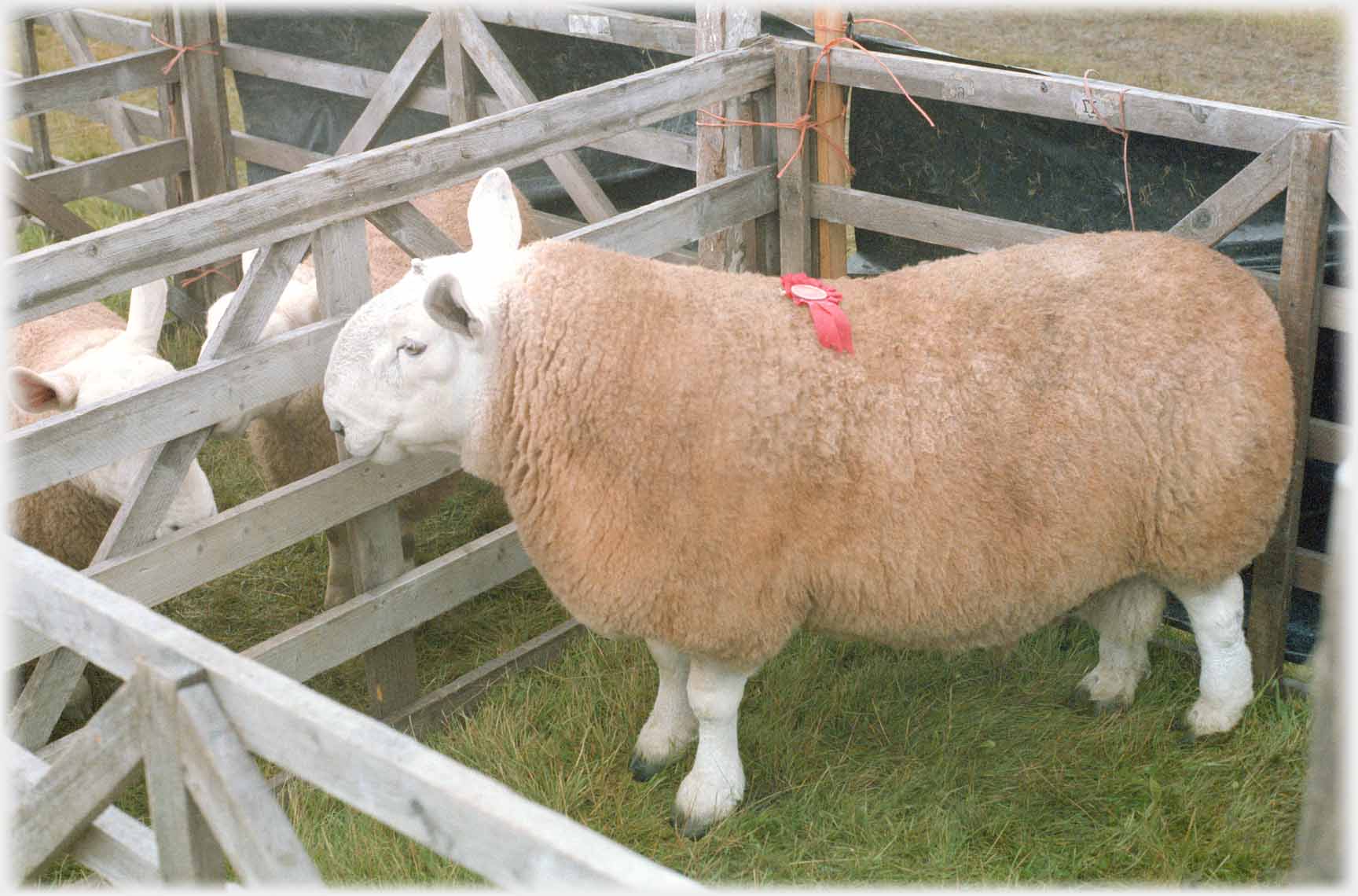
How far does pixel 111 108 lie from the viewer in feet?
23.4

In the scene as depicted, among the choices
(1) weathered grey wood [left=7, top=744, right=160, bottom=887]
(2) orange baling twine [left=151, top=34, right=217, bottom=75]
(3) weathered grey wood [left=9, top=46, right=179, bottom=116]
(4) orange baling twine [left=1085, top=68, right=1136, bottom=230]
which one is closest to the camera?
(1) weathered grey wood [left=7, top=744, right=160, bottom=887]

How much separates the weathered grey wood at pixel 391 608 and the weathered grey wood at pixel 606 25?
188 cm

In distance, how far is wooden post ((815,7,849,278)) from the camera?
444cm

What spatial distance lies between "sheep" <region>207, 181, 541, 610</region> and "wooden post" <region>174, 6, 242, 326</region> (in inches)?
78.6

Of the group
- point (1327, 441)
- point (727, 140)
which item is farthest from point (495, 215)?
point (1327, 441)

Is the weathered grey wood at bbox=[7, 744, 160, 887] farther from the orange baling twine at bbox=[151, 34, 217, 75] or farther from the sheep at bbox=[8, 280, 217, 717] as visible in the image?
the orange baling twine at bbox=[151, 34, 217, 75]

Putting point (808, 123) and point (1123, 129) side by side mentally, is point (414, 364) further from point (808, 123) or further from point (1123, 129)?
point (1123, 129)

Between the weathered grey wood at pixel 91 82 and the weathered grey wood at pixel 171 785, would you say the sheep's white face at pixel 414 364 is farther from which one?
the weathered grey wood at pixel 91 82

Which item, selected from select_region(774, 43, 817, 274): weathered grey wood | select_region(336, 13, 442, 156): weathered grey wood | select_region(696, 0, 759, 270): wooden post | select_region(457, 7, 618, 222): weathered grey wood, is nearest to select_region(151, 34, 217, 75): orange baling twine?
select_region(336, 13, 442, 156): weathered grey wood

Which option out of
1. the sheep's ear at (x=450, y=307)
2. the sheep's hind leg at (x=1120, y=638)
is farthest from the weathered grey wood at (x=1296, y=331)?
the sheep's ear at (x=450, y=307)

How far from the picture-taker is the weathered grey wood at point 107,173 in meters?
6.35

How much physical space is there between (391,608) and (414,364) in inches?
39.5

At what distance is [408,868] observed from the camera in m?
3.26

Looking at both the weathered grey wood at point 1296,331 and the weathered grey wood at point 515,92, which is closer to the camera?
the weathered grey wood at point 1296,331
